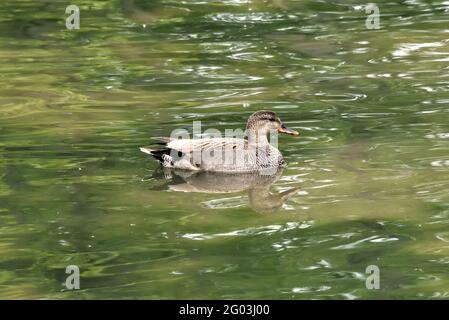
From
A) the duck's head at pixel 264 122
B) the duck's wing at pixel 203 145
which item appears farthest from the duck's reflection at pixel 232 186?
the duck's head at pixel 264 122

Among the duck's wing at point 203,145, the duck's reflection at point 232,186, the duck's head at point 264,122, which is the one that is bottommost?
the duck's reflection at point 232,186

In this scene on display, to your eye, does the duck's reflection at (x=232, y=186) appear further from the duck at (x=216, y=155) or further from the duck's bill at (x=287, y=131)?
the duck's bill at (x=287, y=131)

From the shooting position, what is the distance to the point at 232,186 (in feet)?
34.4

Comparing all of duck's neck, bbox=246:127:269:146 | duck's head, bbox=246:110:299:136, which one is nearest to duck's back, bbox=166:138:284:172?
duck's neck, bbox=246:127:269:146

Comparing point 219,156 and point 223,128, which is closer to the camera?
point 219,156

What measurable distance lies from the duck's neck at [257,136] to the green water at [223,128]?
0.27 meters

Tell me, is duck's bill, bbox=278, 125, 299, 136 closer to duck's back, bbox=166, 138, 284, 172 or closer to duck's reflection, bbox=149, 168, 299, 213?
duck's back, bbox=166, 138, 284, 172

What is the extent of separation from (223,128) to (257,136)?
97cm

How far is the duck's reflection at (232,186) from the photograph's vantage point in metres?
9.92

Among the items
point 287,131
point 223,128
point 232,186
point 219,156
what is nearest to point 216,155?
point 219,156

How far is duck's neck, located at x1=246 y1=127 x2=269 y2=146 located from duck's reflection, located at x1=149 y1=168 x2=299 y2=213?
34cm

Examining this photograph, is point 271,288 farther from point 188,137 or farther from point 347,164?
point 188,137

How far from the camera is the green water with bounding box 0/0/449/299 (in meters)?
8.48

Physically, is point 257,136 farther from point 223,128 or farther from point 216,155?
point 223,128
